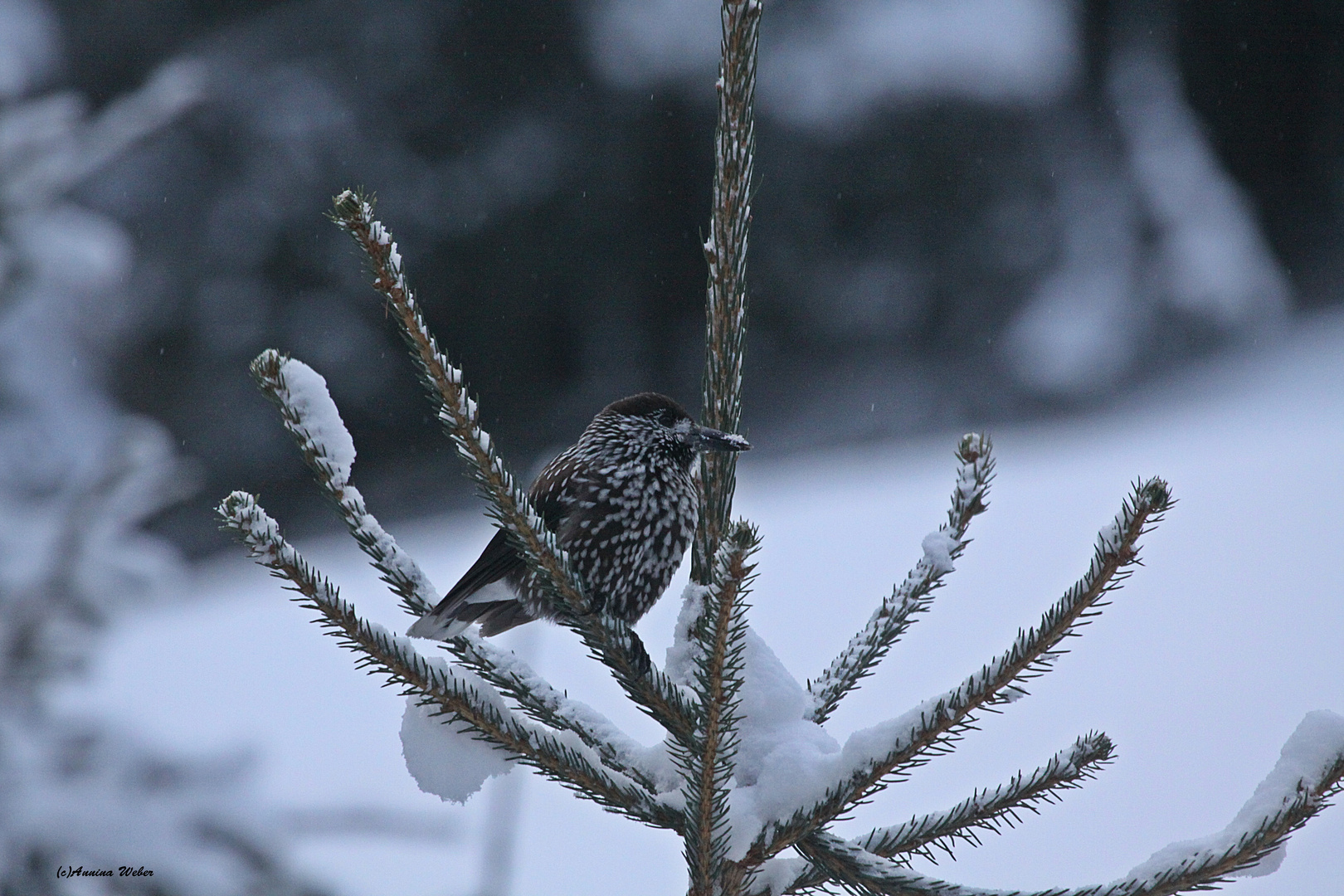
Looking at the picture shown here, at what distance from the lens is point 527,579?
5.81 feet

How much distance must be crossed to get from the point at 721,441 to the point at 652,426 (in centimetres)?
45

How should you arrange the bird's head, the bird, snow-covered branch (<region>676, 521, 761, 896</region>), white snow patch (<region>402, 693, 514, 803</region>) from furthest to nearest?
the bird's head < the bird < white snow patch (<region>402, 693, 514, 803</region>) < snow-covered branch (<region>676, 521, 761, 896</region>)

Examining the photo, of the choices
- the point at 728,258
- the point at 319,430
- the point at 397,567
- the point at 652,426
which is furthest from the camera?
the point at 652,426

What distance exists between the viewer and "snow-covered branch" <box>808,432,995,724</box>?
4.28 ft

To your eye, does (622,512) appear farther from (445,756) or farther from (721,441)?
(445,756)

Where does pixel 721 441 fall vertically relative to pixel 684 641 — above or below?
above

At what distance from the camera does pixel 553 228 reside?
3.96 metres

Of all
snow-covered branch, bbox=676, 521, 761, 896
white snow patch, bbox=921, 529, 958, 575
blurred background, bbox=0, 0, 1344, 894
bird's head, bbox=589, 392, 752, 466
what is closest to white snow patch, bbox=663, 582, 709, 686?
snow-covered branch, bbox=676, 521, 761, 896

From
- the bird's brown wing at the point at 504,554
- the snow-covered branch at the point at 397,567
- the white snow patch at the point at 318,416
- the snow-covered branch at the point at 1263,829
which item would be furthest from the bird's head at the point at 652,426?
the snow-covered branch at the point at 1263,829

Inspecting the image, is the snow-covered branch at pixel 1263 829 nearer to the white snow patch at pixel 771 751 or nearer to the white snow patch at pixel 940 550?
the white snow patch at pixel 771 751

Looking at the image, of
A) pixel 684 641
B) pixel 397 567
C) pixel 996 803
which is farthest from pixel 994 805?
pixel 397 567

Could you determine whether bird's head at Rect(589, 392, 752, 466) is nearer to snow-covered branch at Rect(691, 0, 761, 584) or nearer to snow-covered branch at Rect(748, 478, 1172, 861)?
snow-covered branch at Rect(691, 0, 761, 584)

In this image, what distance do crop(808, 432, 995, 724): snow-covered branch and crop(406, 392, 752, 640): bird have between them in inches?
17.7

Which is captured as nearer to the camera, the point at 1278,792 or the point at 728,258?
the point at 1278,792
